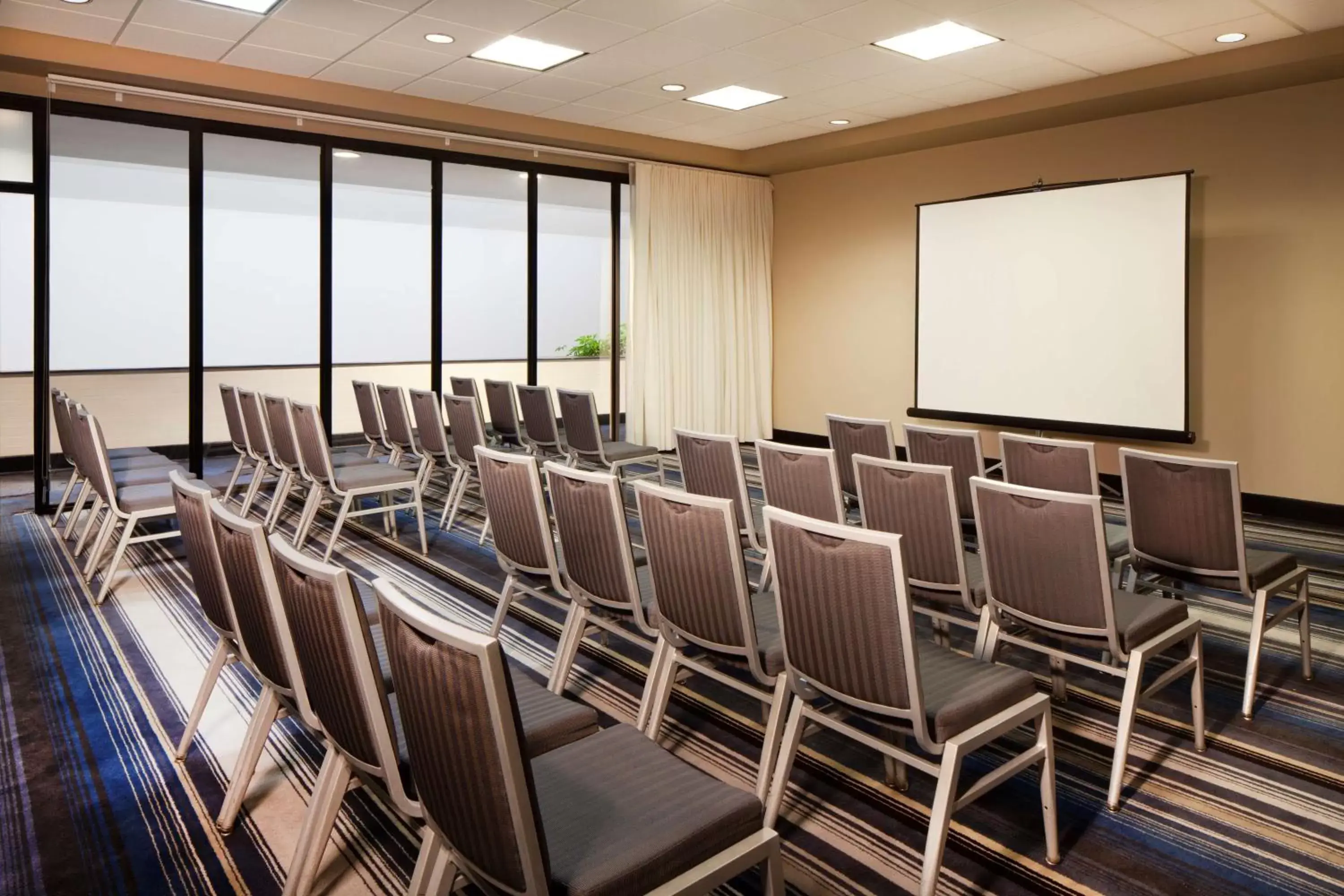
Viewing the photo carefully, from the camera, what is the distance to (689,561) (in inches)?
98.7

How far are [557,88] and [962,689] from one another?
19.6 ft

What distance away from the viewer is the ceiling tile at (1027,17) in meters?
5.15

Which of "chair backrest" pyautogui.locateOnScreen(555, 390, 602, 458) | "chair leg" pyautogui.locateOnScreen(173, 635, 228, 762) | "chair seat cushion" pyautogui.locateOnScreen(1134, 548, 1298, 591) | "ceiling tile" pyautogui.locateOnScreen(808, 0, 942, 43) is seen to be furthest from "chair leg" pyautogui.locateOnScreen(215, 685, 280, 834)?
"ceiling tile" pyautogui.locateOnScreen(808, 0, 942, 43)

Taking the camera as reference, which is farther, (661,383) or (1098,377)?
(661,383)

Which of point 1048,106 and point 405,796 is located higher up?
point 1048,106

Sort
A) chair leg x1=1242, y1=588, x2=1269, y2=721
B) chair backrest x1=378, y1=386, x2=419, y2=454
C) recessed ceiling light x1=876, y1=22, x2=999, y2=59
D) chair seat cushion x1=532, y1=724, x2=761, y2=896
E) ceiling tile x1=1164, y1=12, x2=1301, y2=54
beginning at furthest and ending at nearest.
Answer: chair backrest x1=378, y1=386, x2=419, y2=454
recessed ceiling light x1=876, y1=22, x2=999, y2=59
ceiling tile x1=1164, y1=12, x2=1301, y2=54
chair leg x1=1242, y1=588, x2=1269, y2=721
chair seat cushion x1=532, y1=724, x2=761, y2=896

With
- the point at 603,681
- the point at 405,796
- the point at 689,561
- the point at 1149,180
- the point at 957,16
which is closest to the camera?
the point at 405,796

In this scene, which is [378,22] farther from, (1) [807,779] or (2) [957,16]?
(1) [807,779]

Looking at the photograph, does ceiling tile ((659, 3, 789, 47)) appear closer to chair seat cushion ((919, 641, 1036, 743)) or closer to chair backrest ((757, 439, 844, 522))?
chair backrest ((757, 439, 844, 522))

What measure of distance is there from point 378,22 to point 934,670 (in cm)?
497

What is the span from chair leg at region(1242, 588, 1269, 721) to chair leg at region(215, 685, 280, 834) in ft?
9.96

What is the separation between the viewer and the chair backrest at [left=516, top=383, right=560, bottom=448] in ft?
20.5

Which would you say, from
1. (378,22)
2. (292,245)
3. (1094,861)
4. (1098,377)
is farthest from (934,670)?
(292,245)

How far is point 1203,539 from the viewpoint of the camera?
319 centimetres
